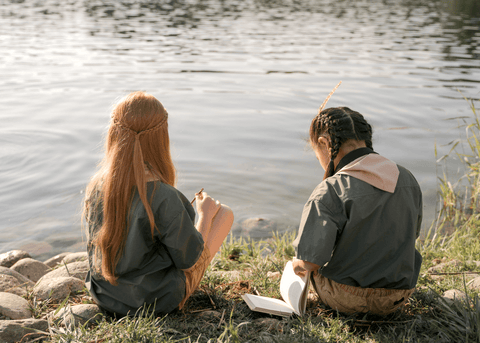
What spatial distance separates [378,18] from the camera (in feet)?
81.7

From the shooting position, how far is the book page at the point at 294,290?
2982 millimetres

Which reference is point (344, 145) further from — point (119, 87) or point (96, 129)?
point (119, 87)

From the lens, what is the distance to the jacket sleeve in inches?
107

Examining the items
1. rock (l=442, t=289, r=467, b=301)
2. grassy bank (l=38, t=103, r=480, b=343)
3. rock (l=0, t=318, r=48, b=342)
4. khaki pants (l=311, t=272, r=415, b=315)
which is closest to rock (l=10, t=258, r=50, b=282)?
grassy bank (l=38, t=103, r=480, b=343)

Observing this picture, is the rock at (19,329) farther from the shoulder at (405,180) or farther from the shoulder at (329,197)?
the shoulder at (405,180)

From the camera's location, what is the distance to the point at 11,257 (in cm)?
469

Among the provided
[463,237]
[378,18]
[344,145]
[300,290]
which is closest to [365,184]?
[344,145]

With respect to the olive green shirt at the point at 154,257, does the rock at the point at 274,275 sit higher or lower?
lower

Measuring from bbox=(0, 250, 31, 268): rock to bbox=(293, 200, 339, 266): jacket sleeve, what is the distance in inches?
127

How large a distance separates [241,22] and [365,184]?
21.1 meters

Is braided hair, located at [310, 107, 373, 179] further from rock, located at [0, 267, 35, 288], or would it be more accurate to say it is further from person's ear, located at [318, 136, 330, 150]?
rock, located at [0, 267, 35, 288]

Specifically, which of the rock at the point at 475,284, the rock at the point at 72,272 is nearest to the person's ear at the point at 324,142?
the rock at the point at 475,284

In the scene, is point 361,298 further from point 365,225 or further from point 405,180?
point 405,180

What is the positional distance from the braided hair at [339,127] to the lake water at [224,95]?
0.66 m
